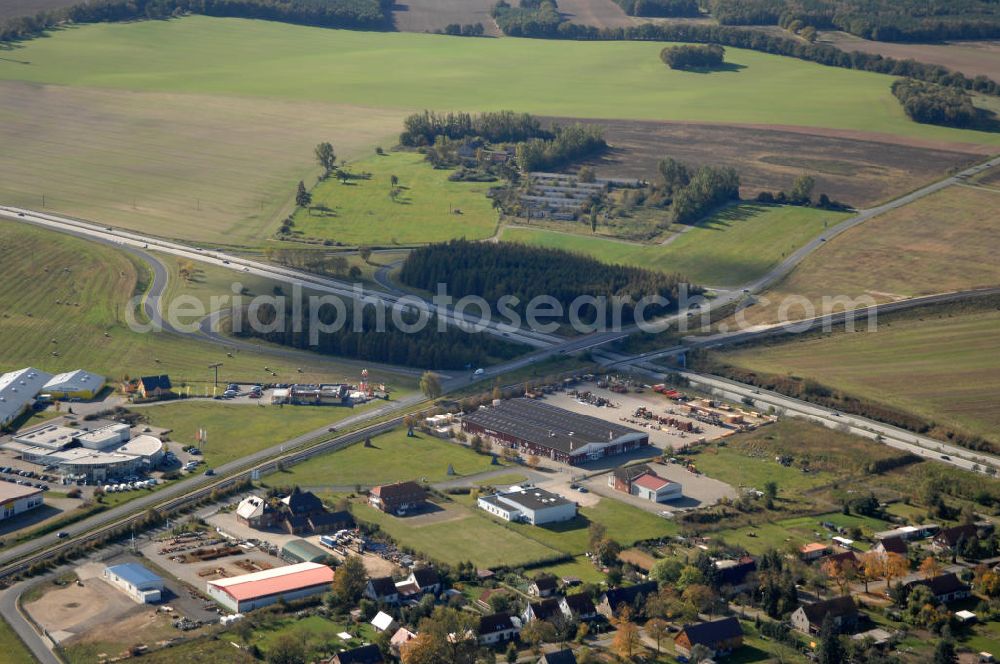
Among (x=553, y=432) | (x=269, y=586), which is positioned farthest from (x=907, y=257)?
(x=269, y=586)

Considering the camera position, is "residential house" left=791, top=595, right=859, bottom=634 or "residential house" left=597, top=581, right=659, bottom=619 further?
"residential house" left=597, top=581, right=659, bottom=619

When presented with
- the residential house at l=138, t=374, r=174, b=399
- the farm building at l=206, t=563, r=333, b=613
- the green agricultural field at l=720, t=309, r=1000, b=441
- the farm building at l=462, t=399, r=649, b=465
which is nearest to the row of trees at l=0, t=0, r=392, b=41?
the residential house at l=138, t=374, r=174, b=399

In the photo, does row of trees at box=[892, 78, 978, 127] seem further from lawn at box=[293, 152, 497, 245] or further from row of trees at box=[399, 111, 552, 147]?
lawn at box=[293, 152, 497, 245]

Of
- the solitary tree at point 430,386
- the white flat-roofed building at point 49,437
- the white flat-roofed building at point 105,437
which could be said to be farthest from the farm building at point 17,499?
the solitary tree at point 430,386

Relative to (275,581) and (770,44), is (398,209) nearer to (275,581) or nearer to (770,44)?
(275,581)

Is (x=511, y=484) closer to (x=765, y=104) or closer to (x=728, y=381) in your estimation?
(x=728, y=381)

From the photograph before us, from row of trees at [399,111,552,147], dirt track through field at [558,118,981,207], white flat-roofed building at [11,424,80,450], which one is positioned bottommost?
white flat-roofed building at [11,424,80,450]

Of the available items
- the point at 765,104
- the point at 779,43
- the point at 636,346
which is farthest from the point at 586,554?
the point at 779,43

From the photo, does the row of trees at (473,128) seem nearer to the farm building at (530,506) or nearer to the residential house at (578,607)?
the farm building at (530,506)
